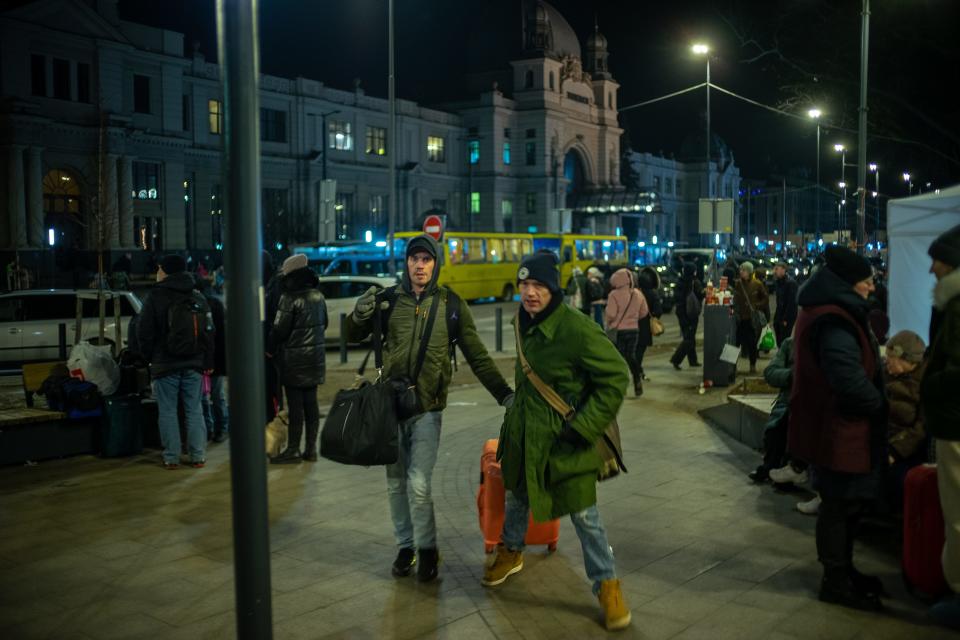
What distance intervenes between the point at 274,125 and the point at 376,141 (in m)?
8.76

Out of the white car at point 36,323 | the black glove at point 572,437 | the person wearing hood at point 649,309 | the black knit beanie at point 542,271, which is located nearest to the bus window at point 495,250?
the person wearing hood at point 649,309

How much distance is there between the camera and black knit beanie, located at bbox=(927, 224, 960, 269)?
4.75 meters

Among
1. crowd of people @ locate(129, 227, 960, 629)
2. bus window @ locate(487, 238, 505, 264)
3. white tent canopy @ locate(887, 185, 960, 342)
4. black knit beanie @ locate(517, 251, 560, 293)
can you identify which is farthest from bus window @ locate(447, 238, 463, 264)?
black knit beanie @ locate(517, 251, 560, 293)

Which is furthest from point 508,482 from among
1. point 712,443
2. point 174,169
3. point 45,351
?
point 174,169

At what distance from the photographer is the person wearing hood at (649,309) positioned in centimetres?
1398

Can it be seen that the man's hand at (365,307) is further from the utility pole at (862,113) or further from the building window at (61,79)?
the building window at (61,79)

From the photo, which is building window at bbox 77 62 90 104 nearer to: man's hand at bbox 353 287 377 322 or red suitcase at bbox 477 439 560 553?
man's hand at bbox 353 287 377 322

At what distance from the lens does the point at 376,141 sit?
61.3 metres

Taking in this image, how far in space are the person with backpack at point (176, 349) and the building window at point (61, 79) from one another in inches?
1509

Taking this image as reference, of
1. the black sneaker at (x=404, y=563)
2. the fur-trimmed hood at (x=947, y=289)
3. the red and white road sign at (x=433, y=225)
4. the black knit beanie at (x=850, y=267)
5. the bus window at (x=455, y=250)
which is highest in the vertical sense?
the red and white road sign at (x=433, y=225)

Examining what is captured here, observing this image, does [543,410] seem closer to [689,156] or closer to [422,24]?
[422,24]

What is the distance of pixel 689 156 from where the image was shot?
11806cm

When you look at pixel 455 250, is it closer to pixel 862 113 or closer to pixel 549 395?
pixel 862 113

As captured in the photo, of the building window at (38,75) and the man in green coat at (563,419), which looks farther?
the building window at (38,75)
